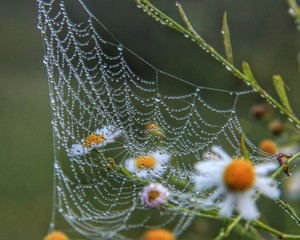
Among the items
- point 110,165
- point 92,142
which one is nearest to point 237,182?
point 110,165

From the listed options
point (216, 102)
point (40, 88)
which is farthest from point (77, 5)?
point (40, 88)

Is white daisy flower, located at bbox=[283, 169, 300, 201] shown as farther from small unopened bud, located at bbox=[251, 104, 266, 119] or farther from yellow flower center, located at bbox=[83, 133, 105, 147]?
yellow flower center, located at bbox=[83, 133, 105, 147]

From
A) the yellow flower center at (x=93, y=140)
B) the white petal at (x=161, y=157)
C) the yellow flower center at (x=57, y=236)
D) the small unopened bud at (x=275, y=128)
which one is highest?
the small unopened bud at (x=275, y=128)

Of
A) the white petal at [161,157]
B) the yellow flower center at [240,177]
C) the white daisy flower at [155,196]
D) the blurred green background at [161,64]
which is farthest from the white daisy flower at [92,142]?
the blurred green background at [161,64]

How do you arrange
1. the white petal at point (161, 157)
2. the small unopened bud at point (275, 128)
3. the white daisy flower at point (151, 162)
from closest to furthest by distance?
the white daisy flower at point (151, 162)
the white petal at point (161, 157)
the small unopened bud at point (275, 128)

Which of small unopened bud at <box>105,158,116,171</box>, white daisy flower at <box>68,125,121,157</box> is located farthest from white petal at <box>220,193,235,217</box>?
white daisy flower at <box>68,125,121,157</box>

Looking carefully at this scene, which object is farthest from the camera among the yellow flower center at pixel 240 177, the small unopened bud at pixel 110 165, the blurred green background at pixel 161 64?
the blurred green background at pixel 161 64

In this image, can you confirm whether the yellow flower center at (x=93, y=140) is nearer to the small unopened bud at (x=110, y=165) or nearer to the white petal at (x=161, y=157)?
the small unopened bud at (x=110, y=165)
